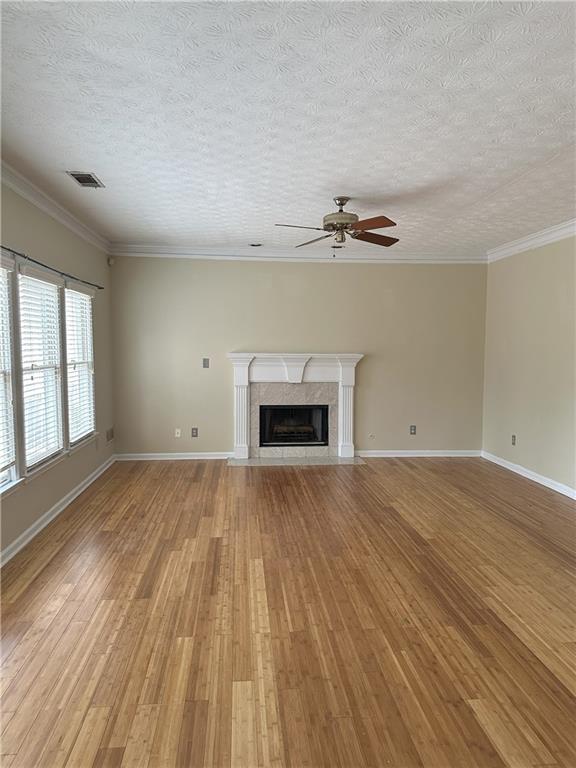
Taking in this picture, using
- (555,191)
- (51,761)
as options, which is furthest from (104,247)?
(51,761)

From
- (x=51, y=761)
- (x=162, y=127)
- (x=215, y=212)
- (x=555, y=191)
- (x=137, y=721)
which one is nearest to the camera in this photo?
(x=51, y=761)

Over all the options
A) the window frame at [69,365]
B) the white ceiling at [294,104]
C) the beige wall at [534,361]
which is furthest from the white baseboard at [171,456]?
the beige wall at [534,361]

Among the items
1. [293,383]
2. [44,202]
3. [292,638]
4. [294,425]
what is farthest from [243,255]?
[292,638]

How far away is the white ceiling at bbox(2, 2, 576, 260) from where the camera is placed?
1.76m

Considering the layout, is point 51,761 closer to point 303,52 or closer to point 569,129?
point 303,52

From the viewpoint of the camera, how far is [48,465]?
389 cm

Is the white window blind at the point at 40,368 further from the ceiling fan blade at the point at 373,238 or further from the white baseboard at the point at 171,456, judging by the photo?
the ceiling fan blade at the point at 373,238

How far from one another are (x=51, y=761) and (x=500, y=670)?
1919mm

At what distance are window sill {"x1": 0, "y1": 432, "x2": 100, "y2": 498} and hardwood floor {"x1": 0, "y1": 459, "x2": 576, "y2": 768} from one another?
483mm

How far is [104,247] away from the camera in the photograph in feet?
18.2

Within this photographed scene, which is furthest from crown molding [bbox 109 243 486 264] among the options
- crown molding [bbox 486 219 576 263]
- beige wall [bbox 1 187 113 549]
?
beige wall [bbox 1 187 113 549]

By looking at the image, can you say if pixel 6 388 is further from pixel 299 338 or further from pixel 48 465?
pixel 299 338

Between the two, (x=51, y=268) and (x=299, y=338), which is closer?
(x=51, y=268)

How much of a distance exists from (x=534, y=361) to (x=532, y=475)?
1.32 m
